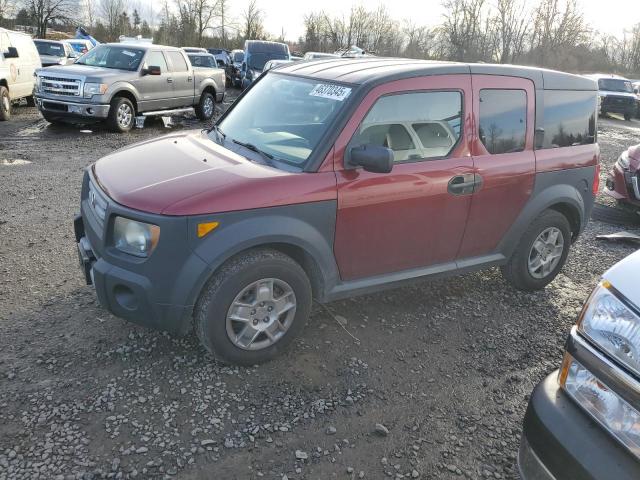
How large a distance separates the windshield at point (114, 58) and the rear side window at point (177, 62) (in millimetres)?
868

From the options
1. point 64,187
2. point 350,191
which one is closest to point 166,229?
point 350,191

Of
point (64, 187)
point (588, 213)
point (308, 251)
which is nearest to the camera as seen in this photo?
point (308, 251)

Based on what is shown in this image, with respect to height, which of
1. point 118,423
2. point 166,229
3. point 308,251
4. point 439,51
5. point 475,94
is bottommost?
point 118,423

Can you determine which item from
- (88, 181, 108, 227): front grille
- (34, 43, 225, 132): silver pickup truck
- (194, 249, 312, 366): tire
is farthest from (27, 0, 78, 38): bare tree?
(194, 249, 312, 366): tire

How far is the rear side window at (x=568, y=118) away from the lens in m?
4.37

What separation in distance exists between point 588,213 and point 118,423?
4.20 m

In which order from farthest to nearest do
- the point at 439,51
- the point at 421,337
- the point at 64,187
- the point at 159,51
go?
the point at 439,51, the point at 159,51, the point at 64,187, the point at 421,337

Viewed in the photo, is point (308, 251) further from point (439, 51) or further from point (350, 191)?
point (439, 51)

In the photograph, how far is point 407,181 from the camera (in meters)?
3.59

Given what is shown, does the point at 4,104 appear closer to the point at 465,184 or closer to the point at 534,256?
the point at 465,184

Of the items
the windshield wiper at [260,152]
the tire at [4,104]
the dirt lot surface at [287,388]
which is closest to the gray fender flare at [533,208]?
the dirt lot surface at [287,388]

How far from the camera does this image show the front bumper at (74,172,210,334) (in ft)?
9.68

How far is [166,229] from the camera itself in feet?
9.57

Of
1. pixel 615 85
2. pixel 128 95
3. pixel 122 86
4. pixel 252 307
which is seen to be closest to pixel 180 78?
pixel 128 95
